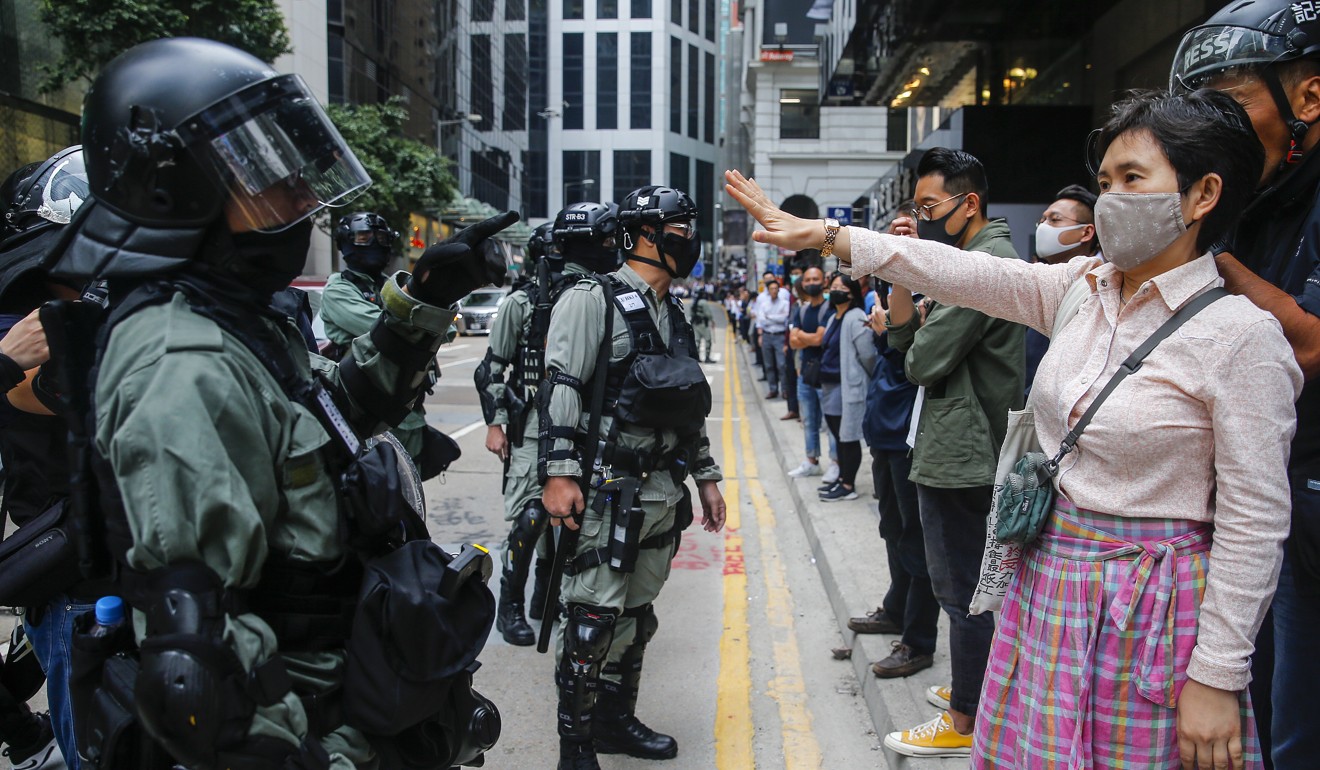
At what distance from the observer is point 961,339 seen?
126 inches

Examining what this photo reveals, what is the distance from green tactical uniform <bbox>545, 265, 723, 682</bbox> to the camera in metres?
3.32

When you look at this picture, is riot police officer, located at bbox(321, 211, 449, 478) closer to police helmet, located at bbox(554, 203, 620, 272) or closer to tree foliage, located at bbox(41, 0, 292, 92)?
police helmet, located at bbox(554, 203, 620, 272)

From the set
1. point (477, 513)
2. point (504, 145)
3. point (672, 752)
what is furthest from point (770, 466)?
point (504, 145)

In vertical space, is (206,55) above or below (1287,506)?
above

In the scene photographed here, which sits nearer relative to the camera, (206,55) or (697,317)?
(206,55)

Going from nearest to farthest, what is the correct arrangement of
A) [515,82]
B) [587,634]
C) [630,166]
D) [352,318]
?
[587,634] < [352,318] < [515,82] < [630,166]

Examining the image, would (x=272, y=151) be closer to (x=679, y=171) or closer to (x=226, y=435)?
(x=226, y=435)

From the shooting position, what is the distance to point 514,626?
4.79 metres

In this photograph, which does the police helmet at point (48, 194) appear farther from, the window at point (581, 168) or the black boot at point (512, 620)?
the window at point (581, 168)

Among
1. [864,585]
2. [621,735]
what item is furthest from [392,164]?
[621,735]

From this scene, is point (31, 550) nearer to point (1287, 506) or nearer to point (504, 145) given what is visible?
point (1287, 506)

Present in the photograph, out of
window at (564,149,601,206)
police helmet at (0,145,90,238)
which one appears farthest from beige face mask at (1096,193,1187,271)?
window at (564,149,601,206)

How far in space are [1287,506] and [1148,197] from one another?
648 mm

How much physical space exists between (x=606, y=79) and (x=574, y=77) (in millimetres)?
3004
